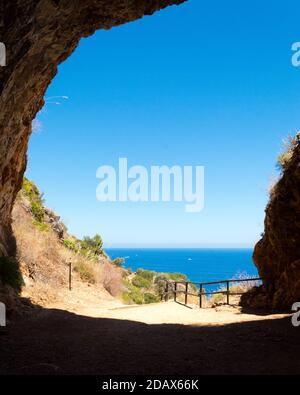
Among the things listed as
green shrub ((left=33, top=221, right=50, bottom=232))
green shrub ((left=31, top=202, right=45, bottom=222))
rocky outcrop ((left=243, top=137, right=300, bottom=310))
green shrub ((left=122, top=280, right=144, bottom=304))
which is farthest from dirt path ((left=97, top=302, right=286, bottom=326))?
green shrub ((left=31, top=202, right=45, bottom=222))

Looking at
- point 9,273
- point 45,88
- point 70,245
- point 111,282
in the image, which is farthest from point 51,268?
point 45,88

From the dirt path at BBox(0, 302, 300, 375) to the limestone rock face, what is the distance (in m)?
4.54

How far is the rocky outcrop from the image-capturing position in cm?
1120

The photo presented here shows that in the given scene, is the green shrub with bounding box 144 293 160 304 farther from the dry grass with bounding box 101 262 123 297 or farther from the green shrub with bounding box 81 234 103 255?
the green shrub with bounding box 81 234 103 255

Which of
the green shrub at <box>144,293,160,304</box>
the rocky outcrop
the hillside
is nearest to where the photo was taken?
the rocky outcrop

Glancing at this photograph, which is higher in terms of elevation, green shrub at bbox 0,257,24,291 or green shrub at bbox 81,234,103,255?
green shrub at bbox 81,234,103,255

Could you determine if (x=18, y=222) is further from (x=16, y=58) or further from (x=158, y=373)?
(x=158, y=373)

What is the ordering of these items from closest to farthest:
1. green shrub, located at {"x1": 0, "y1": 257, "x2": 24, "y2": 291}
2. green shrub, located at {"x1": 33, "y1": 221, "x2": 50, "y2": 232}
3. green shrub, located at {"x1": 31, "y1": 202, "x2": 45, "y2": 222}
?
1. green shrub, located at {"x1": 0, "y1": 257, "x2": 24, "y2": 291}
2. green shrub, located at {"x1": 33, "y1": 221, "x2": 50, "y2": 232}
3. green shrub, located at {"x1": 31, "y1": 202, "x2": 45, "y2": 222}

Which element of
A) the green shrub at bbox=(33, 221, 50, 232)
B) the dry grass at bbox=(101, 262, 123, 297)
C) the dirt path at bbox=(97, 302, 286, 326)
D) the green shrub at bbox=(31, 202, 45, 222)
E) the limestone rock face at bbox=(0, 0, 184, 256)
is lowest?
the dirt path at bbox=(97, 302, 286, 326)

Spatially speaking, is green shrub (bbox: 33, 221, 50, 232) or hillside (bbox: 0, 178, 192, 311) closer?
hillside (bbox: 0, 178, 192, 311)

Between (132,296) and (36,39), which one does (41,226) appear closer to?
(132,296)

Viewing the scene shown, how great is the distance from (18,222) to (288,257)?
488 inches

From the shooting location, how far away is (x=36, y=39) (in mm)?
8359

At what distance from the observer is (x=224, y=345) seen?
698 cm
